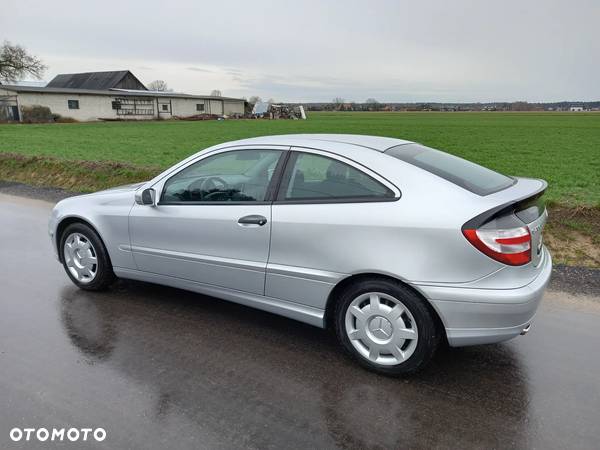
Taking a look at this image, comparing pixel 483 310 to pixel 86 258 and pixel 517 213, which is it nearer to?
pixel 517 213

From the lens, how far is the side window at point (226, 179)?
3.70 meters

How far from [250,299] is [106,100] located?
2344 inches

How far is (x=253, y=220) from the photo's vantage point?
354cm

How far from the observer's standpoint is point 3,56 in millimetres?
53125

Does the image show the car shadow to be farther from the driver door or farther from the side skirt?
the driver door

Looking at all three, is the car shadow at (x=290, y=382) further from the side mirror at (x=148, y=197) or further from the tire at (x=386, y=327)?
the side mirror at (x=148, y=197)

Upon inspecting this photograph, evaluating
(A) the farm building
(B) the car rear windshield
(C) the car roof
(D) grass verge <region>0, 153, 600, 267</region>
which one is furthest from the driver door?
(A) the farm building

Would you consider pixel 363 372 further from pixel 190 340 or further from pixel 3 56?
pixel 3 56

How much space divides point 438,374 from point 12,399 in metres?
2.74

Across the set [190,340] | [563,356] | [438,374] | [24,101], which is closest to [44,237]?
[190,340]

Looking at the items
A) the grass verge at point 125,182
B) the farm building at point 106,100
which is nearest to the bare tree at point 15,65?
the farm building at point 106,100

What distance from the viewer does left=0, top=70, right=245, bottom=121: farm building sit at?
48.2 metres

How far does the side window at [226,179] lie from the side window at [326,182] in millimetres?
217

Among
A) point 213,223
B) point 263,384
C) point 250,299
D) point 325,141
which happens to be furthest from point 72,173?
point 263,384
